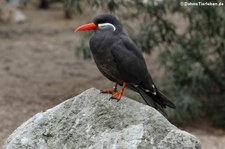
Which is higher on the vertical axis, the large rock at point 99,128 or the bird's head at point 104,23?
the bird's head at point 104,23

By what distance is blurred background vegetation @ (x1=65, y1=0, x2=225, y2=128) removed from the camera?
25.6 ft

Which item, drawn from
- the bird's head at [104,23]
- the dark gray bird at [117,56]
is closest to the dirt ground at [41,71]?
the dark gray bird at [117,56]

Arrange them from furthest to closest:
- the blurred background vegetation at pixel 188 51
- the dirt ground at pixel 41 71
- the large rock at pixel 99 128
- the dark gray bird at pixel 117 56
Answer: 1. the blurred background vegetation at pixel 188 51
2. the dirt ground at pixel 41 71
3. the dark gray bird at pixel 117 56
4. the large rock at pixel 99 128

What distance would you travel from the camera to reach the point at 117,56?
4176 mm

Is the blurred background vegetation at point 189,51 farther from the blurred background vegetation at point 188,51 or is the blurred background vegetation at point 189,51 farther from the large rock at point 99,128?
the large rock at point 99,128

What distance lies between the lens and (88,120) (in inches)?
153

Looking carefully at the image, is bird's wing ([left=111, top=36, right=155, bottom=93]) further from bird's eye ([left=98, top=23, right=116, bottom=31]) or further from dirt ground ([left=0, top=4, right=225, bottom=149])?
dirt ground ([left=0, top=4, right=225, bottom=149])

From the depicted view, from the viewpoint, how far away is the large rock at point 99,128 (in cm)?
367

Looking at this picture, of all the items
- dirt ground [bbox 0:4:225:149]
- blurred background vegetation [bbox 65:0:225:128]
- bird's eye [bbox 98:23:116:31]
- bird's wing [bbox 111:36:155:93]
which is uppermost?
bird's eye [bbox 98:23:116:31]

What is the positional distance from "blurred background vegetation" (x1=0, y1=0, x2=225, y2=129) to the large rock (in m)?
3.79

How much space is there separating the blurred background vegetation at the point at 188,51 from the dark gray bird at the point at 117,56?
10.8 feet

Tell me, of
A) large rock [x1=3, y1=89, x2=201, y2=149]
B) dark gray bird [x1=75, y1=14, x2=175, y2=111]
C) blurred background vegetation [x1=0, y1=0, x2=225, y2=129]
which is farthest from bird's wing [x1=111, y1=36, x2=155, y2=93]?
blurred background vegetation [x1=0, y1=0, x2=225, y2=129]

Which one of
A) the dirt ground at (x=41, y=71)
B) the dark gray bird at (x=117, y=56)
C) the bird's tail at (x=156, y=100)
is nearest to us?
the dark gray bird at (x=117, y=56)

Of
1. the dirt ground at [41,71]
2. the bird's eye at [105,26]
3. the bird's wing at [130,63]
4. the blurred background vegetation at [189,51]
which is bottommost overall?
the dirt ground at [41,71]
